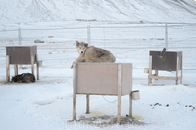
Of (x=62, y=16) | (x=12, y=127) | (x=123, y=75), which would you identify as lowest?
(x=12, y=127)

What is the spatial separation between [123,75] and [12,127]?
2.02 metres

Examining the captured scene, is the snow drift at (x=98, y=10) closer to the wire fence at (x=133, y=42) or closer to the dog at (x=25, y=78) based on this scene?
the wire fence at (x=133, y=42)

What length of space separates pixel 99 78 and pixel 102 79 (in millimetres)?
56

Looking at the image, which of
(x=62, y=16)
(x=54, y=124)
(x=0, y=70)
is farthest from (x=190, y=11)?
(x=54, y=124)

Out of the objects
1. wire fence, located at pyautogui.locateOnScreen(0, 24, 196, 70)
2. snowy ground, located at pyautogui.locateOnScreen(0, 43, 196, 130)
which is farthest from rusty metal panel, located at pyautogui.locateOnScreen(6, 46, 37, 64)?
wire fence, located at pyautogui.locateOnScreen(0, 24, 196, 70)

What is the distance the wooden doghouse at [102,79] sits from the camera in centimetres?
534

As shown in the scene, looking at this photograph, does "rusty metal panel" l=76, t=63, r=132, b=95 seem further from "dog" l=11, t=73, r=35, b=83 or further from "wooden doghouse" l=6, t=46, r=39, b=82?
"wooden doghouse" l=6, t=46, r=39, b=82

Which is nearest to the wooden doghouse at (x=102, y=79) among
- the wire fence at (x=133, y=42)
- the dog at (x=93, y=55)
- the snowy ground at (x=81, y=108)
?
the snowy ground at (x=81, y=108)

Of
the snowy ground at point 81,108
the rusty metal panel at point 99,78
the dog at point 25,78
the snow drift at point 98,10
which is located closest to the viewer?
the snowy ground at point 81,108

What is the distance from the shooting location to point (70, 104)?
22.1 ft

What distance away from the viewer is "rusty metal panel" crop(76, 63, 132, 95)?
5.38 metres

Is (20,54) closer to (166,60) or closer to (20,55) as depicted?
(20,55)

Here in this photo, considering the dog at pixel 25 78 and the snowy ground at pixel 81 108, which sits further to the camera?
the dog at pixel 25 78

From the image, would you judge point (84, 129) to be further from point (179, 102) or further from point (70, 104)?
point (179, 102)
